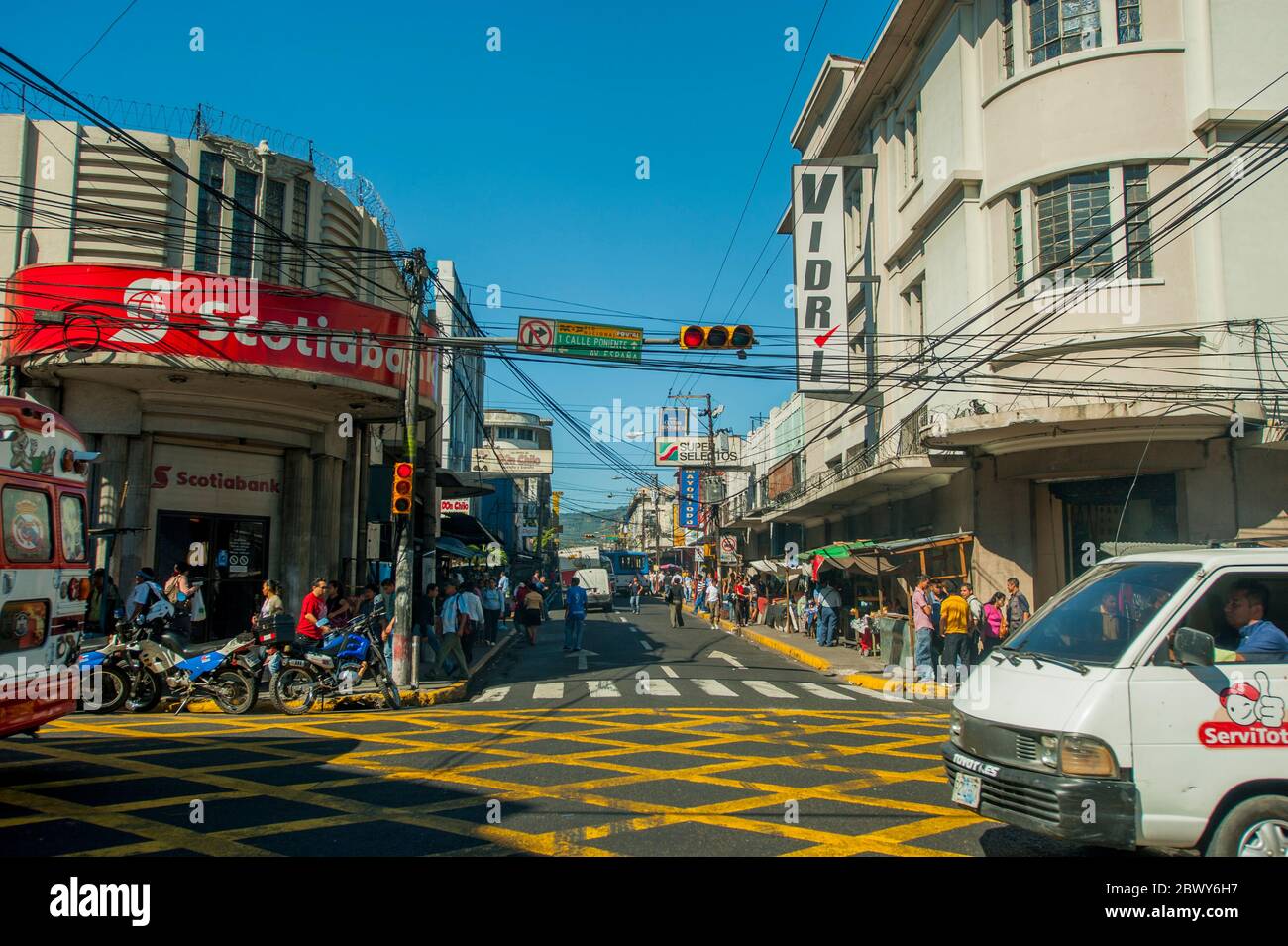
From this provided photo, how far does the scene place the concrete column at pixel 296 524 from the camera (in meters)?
20.7

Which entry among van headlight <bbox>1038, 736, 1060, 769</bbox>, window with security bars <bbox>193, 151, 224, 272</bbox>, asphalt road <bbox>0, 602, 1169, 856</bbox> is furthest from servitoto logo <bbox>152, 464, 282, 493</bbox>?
van headlight <bbox>1038, 736, 1060, 769</bbox>

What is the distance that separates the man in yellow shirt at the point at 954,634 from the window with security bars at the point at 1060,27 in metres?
11.3

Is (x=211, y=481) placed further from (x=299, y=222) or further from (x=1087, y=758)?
(x=1087, y=758)

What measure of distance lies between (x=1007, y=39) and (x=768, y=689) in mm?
14658

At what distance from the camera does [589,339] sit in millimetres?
14906

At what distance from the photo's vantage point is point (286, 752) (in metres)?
9.66

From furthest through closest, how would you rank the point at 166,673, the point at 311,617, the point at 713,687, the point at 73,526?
the point at 713,687
the point at 311,617
the point at 166,673
the point at 73,526

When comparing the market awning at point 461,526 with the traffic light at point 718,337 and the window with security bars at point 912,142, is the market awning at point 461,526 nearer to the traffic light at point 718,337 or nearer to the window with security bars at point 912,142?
the window with security bars at point 912,142

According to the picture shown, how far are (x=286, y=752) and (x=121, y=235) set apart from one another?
13429 mm

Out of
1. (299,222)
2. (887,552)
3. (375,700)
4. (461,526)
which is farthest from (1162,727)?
(461,526)

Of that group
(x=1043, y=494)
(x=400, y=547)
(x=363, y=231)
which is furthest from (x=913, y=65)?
(x=400, y=547)

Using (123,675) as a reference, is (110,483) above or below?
above
